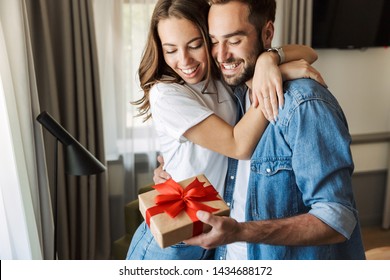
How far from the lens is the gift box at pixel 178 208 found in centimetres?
89

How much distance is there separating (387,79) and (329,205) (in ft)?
8.65

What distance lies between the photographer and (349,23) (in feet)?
9.45

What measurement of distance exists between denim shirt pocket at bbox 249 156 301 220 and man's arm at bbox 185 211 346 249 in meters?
0.10

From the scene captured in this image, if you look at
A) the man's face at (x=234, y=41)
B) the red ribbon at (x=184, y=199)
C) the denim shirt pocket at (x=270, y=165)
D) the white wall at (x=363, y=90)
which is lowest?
the white wall at (x=363, y=90)

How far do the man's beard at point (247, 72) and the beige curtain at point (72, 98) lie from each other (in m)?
1.48

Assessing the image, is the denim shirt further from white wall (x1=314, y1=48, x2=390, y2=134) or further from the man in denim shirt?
white wall (x1=314, y1=48, x2=390, y2=134)

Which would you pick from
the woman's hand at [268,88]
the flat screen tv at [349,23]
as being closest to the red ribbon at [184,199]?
the woman's hand at [268,88]

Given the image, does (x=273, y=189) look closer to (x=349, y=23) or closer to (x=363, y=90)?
(x=349, y=23)

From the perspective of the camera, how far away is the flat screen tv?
2.82m

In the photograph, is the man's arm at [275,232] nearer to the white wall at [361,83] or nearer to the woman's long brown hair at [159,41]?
the woman's long brown hair at [159,41]

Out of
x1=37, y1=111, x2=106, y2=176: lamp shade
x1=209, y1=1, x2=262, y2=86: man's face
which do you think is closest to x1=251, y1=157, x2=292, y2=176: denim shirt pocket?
x1=209, y1=1, x2=262, y2=86: man's face
